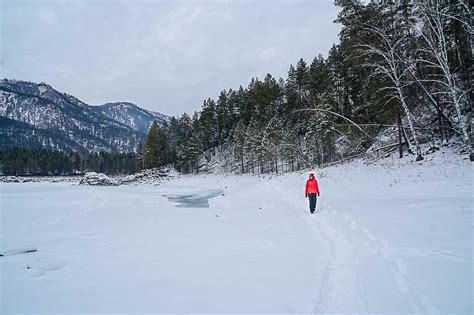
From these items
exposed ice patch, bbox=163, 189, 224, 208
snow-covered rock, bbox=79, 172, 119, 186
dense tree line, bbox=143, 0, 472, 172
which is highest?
dense tree line, bbox=143, 0, 472, 172

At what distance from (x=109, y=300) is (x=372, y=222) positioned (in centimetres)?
728

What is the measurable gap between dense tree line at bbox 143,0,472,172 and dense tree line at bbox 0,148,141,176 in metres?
48.3

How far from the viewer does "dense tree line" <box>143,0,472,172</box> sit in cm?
1720

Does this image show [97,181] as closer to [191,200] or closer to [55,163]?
[191,200]

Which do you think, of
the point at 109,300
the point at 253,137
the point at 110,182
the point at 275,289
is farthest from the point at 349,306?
the point at 110,182

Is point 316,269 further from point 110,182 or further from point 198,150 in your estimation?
point 198,150

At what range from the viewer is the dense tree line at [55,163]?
111625 millimetres

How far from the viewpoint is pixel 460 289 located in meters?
3.96

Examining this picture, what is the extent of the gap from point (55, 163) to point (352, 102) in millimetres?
119938

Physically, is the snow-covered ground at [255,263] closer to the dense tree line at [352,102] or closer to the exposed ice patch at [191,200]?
the exposed ice patch at [191,200]

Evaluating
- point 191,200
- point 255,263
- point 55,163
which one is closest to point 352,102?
point 191,200

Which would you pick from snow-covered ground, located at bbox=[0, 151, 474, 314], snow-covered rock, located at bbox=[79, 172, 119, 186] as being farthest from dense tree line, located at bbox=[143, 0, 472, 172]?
snow-covered rock, located at bbox=[79, 172, 119, 186]

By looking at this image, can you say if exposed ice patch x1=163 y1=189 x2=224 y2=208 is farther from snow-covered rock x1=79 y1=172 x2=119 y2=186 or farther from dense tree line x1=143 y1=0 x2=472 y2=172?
snow-covered rock x1=79 y1=172 x2=119 y2=186

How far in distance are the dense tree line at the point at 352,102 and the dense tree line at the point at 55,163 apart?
4829cm
